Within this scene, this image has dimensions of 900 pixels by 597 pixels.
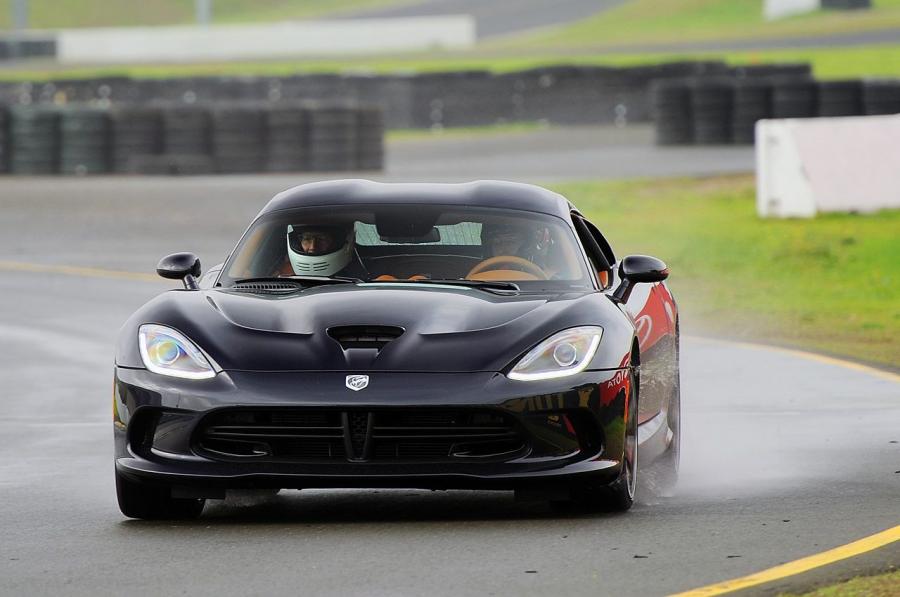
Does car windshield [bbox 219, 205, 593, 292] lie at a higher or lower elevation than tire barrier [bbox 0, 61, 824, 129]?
higher

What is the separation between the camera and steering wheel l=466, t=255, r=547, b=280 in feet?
28.3

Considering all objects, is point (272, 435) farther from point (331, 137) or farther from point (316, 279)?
point (331, 137)

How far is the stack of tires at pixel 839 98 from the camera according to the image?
37.5m

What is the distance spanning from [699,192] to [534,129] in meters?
17.1

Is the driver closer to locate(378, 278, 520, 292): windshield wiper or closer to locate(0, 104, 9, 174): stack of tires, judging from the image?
locate(378, 278, 520, 292): windshield wiper

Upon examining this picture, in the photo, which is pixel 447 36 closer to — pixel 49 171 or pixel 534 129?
pixel 534 129

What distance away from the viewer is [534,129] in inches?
1841

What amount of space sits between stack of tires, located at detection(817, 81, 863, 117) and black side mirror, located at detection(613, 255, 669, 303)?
29.5m

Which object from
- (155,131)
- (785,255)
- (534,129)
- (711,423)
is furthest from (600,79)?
(711,423)

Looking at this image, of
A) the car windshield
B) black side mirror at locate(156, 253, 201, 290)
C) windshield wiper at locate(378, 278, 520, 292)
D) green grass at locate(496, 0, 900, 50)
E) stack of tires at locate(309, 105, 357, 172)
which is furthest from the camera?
green grass at locate(496, 0, 900, 50)

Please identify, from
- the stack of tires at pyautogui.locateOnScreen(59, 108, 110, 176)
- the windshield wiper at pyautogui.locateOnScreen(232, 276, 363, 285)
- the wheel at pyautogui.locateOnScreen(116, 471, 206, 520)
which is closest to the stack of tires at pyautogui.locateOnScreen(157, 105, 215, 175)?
the stack of tires at pyautogui.locateOnScreen(59, 108, 110, 176)

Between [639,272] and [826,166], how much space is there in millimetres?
16760

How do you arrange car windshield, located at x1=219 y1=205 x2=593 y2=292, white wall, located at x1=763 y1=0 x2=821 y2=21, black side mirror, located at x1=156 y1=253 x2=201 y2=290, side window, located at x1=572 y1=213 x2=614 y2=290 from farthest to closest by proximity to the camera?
white wall, located at x1=763 y1=0 x2=821 y2=21 < side window, located at x1=572 y1=213 x2=614 y2=290 < black side mirror, located at x1=156 y1=253 x2=201 y2=290 < car windshield, located at x1=219 y1=205 x2=593 y2=292

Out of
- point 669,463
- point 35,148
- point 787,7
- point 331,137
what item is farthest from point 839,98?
point 787,7
